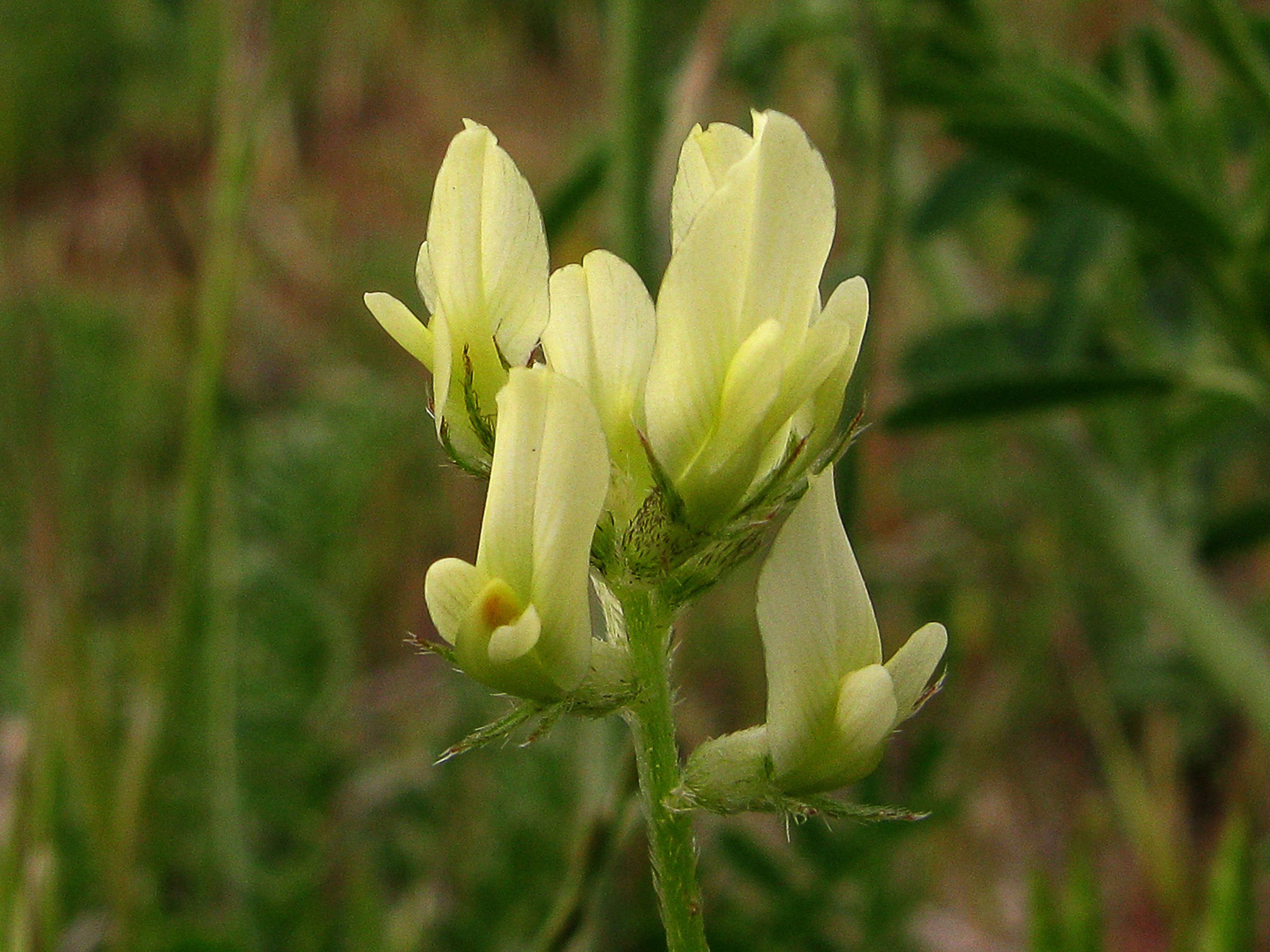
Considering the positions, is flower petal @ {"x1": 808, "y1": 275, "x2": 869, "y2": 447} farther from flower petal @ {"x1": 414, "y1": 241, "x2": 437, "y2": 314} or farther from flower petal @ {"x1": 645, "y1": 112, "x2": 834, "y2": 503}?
flower petal @ {"x1": 414, "y1": 241, "x2": 437, "y2": 314}

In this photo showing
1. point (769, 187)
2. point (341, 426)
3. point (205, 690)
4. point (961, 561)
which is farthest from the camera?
point (961, 561)

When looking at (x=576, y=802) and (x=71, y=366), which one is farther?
(x=71, y=366)

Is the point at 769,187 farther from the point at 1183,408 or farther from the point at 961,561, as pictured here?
the point at 961,561

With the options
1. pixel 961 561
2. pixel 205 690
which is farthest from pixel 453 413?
pixel 961 561

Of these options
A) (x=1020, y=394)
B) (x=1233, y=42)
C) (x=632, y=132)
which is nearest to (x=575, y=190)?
(x=632, y=132)

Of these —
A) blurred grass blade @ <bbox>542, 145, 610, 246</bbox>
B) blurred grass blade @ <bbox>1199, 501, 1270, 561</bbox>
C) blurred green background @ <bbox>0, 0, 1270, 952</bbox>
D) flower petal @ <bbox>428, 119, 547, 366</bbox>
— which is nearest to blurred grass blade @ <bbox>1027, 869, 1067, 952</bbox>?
blurred green background @ <bbox>0, 0, 1270, 952</bbox>

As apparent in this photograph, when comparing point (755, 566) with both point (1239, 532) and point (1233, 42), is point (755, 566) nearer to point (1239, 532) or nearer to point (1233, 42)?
point (1239, 532)

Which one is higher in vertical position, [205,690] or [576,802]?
[205,690]
